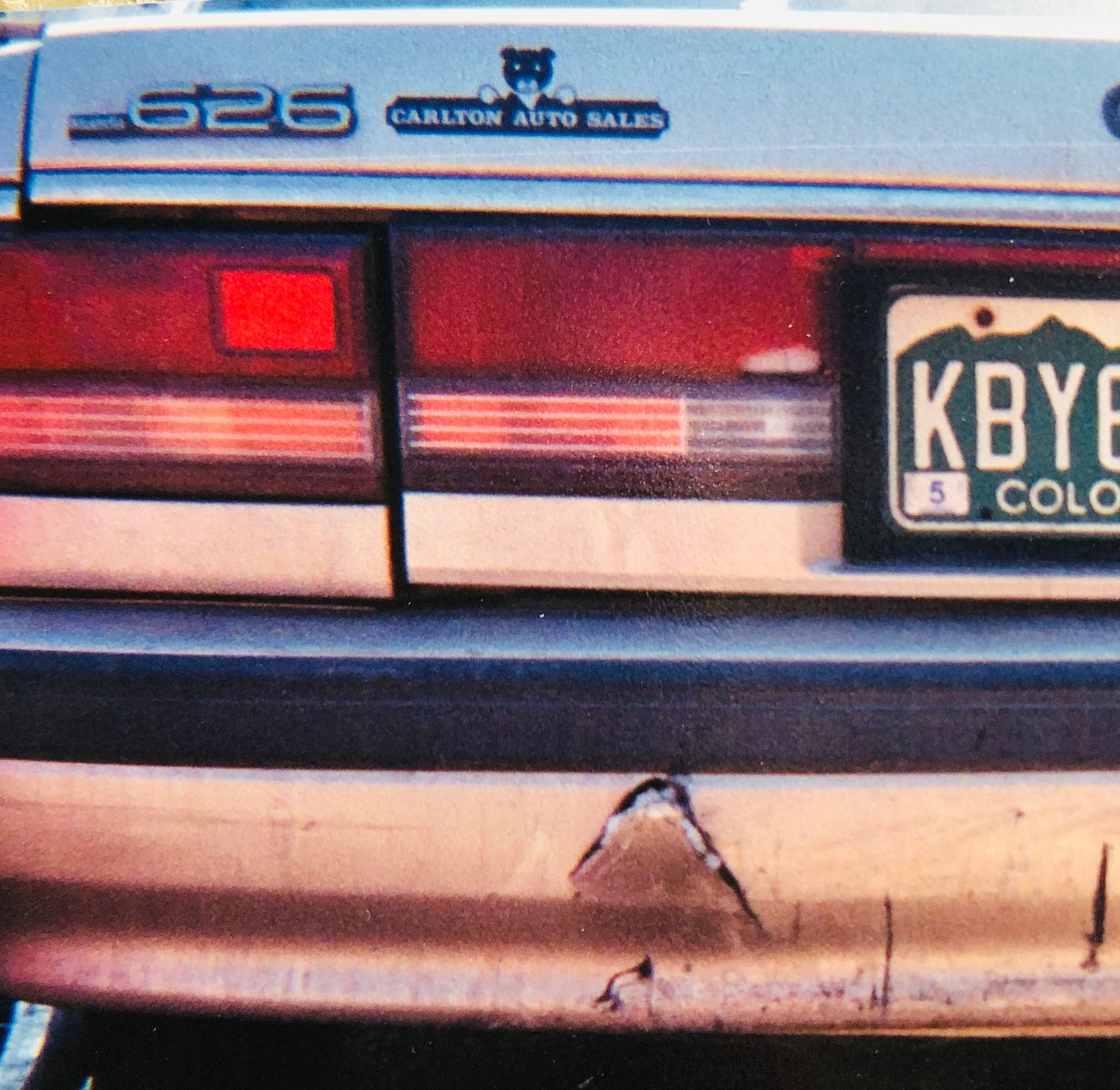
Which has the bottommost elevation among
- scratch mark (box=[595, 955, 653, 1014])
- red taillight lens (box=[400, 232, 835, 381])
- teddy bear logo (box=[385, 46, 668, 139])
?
scratch mark (box=[595, 955, 653, 1014])

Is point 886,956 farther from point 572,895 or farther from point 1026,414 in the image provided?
point 1026,414

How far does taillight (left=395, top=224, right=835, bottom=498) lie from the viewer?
3.75ft

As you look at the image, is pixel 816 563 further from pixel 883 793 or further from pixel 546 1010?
pixel 546 1010

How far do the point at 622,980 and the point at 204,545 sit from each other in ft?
2.16

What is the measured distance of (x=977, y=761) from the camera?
3.76ft

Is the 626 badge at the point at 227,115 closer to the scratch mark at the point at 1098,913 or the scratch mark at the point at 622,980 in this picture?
the scratch mark at the point at 622,980

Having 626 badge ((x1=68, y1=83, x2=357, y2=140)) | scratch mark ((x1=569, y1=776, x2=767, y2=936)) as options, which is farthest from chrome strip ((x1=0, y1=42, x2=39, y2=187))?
scratch mark ((x1=569, y1=776, x2=767, y2=936))

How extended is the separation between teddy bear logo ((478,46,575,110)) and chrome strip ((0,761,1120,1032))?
0.69 m

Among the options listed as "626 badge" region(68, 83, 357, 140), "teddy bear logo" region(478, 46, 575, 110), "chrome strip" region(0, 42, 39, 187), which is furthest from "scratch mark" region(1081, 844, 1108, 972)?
"chrome strip" region(0, 42, 39, 187)

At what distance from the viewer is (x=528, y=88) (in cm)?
112

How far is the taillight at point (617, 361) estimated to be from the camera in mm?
1142

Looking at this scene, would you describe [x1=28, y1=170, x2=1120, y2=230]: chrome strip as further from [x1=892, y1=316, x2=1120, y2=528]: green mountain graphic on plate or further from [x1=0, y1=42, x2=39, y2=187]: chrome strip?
[x1=0, y1=42, x2=39, y2=187]: chrome strip

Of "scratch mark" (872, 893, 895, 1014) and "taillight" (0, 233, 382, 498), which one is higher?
"taillight" (0, 233, 382, 498)

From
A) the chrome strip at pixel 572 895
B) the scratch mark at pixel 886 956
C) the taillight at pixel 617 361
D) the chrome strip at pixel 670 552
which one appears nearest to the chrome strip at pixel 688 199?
the taillight at pixel 617 361
